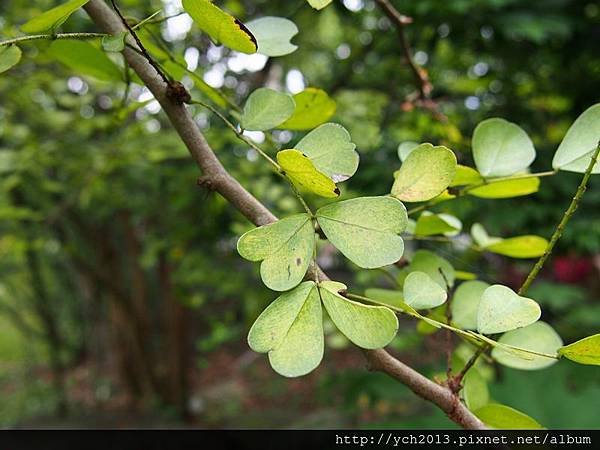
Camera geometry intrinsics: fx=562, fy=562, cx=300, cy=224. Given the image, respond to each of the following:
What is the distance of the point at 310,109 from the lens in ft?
1.21

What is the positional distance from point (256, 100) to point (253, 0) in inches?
64.7

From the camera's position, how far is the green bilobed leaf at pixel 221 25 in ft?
0.88

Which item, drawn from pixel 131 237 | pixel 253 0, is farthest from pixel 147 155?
pixel 131 237

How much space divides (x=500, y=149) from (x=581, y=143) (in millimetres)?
51

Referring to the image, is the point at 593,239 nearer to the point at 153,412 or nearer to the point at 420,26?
the point at 420,26

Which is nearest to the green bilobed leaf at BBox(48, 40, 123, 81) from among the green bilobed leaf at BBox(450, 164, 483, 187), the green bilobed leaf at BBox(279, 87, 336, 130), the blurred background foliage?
the blurred background foliage

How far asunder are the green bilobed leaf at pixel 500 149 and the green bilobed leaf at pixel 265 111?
0.13 meters

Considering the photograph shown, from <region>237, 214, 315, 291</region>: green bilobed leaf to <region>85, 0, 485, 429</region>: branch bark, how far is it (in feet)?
0.08

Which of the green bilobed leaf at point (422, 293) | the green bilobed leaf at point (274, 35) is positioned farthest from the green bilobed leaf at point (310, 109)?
the green bilobed leaf at point (422, 293)

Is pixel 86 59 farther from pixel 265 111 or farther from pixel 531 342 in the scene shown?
pixel 531 342

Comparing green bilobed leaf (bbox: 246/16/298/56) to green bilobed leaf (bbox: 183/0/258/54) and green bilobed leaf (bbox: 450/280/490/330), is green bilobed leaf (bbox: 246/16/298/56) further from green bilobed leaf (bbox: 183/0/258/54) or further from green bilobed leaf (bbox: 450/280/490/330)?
green bilobed leaf (bbox: 450/280/490/330)

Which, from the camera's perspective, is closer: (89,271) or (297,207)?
Answer: (297,207)

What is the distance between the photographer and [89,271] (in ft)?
8.27

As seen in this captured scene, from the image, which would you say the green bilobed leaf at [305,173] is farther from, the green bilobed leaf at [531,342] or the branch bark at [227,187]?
the green bilobed leaf at [531,342]
